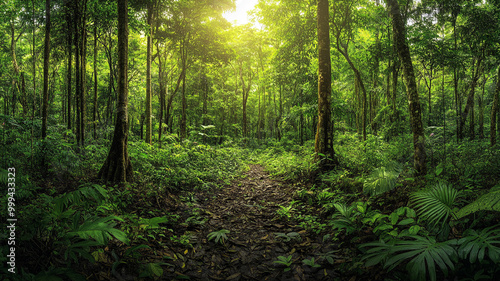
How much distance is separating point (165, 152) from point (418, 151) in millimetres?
7954

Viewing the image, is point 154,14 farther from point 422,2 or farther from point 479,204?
point 422,2

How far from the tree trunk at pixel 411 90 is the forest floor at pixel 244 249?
3326 mm

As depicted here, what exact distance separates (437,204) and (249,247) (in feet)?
9.18

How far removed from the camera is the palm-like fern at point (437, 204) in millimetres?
2760

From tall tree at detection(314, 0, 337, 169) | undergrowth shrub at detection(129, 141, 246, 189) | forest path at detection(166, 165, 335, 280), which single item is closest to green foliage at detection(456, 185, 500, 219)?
forest path at detection(166, 165, 335, 280)

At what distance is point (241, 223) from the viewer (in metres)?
4.39

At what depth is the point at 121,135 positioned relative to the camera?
207 inches

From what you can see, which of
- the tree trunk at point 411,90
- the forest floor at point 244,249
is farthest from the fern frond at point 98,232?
the tree trunk at point 411,90

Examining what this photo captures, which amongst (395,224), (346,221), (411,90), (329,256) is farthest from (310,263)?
(411,90)

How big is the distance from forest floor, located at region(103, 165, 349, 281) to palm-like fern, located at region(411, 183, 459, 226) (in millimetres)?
1347

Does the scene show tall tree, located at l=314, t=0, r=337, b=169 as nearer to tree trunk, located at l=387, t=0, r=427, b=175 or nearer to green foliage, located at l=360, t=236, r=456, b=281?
tree trunk, located at l=387, t=0, r=427, b=175

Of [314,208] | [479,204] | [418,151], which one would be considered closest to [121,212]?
[314,208]

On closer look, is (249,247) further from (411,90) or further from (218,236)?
(411,90)

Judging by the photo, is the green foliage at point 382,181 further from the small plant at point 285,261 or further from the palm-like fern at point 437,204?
the small plant at point 285,261
